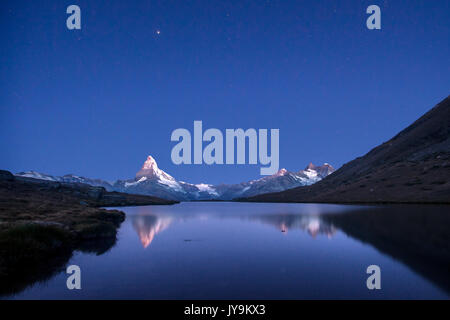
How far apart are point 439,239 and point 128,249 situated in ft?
121

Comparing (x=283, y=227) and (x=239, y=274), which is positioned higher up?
(x=239, y=274)

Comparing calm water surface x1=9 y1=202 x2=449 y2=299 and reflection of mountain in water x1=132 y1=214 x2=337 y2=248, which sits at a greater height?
calm water surface x1=9 y1=202 x2=449 y2=299

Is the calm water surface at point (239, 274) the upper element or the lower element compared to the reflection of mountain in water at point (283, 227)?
upper

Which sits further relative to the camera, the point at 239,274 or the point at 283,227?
the point at 283,227

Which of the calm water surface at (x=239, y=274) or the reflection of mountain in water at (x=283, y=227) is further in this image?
the reflection of mountain in water at (x=283, y=227)

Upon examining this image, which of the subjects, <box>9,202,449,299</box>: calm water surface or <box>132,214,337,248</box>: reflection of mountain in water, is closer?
<box>9,202,449,299</box>: calm water surface
